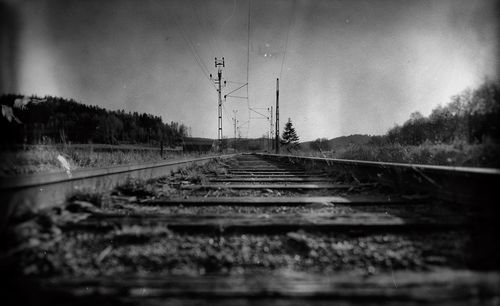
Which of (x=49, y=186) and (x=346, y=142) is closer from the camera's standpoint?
(x=49, y=186)

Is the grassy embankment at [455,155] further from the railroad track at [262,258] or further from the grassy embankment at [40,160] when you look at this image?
the grassy embankment at [40,160]

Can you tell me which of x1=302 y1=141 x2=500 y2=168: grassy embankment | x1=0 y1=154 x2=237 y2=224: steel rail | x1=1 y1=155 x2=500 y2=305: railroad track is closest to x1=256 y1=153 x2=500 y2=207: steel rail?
x1=1 y1=155 x2=500 y2=305: railroad track

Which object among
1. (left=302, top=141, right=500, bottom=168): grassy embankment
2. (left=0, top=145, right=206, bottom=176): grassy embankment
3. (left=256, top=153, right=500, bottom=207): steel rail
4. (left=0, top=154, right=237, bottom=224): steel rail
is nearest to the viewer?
(left=0, top=154, right=237, bottom=224): steel rail

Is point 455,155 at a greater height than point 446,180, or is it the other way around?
point 455,155

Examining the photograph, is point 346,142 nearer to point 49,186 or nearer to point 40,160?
point 40,160

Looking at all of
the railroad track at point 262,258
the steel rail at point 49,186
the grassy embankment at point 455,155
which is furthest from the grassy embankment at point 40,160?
the grassy embankment at point 455,155

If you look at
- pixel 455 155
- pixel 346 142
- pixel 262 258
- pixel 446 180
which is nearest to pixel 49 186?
pixel 262 258

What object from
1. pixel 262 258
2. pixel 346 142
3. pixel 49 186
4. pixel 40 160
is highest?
pixel 346 142

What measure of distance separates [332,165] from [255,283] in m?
6.32

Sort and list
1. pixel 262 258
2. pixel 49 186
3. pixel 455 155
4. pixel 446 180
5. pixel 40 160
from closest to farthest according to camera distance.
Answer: pixel 262 258 → pixel 49 186 → pixel 446 180 → pixel 40 160 → pixel 455 155

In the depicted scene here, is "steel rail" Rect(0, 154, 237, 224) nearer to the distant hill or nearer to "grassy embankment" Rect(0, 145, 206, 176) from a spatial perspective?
"grassy embankment" Rect(0, 145, 206, 176)

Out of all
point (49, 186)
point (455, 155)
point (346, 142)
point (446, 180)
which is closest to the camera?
point (49, 186)

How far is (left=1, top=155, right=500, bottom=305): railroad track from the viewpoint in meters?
1.03

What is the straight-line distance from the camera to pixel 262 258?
1.50m
